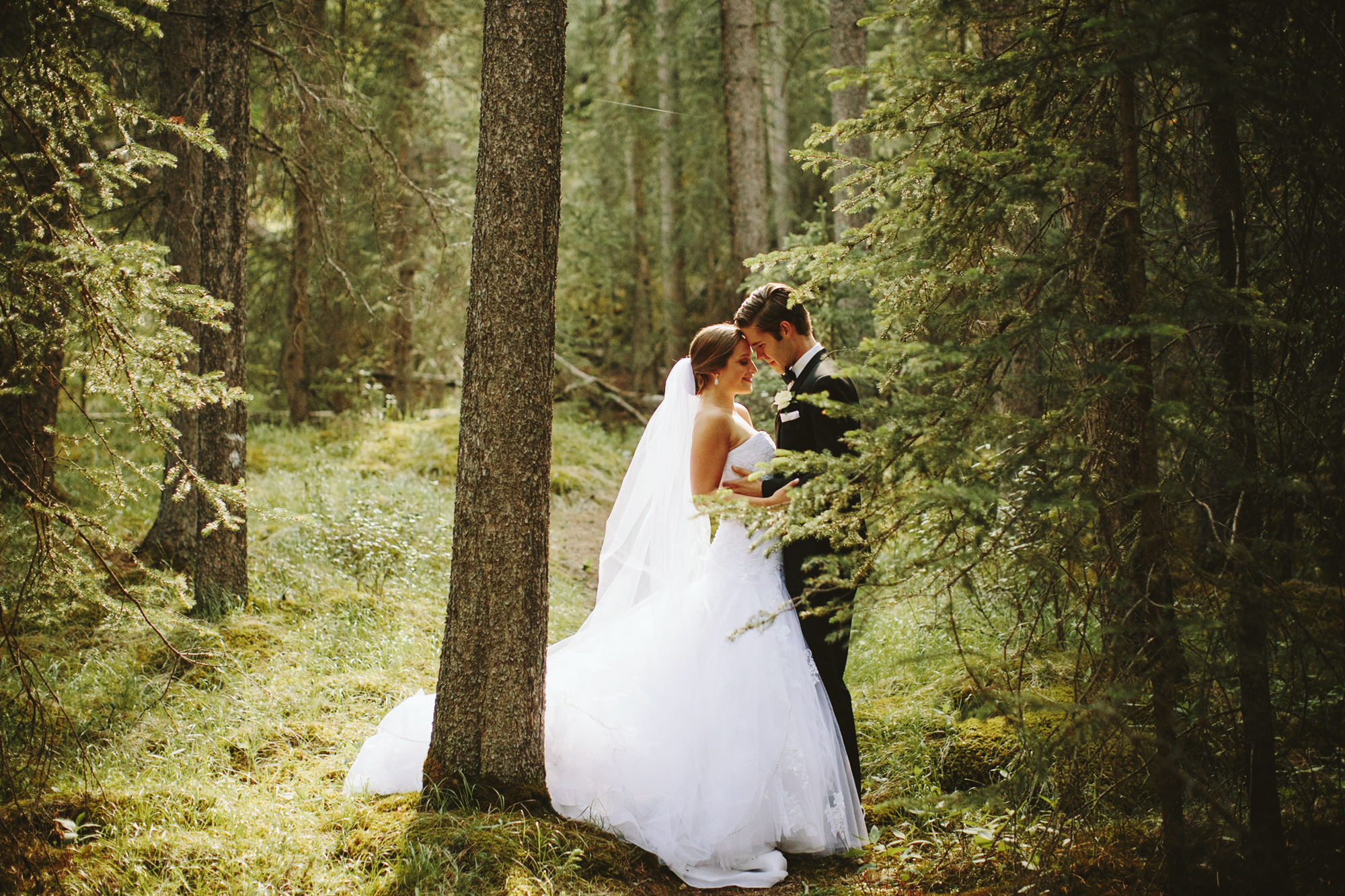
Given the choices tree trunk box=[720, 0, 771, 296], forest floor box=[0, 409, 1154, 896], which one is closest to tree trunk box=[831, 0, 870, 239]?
tree trunk box=[720, 0, 771, 296]

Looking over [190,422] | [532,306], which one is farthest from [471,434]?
[190,422]

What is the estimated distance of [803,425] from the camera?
4.57 metres

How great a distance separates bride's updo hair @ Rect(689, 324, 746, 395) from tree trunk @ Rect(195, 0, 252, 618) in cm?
375

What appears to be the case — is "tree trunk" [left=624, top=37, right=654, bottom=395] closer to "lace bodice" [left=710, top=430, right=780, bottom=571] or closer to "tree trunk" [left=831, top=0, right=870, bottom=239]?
"tree trunk" [left=831, top=0, right=870, bottom=239]

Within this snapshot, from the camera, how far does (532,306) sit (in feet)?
13.0

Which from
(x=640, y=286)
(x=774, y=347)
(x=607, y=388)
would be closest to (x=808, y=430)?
(x=774, y=347)

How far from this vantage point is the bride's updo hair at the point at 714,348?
4.74 m

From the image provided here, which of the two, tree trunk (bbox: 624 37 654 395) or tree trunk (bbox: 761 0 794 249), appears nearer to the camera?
tree trunk (bbox: 761 0 794 249)

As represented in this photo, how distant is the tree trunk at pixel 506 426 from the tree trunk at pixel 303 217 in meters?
4.03

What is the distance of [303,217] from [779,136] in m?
11.2

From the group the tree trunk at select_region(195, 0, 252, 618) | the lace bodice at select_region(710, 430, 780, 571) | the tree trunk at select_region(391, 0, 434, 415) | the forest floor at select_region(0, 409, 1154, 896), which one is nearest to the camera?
the forest floor at select_region(0, 409, 1154, 896)

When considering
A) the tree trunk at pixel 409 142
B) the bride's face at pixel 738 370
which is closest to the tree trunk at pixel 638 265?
the tree trunk at pixel 409 142

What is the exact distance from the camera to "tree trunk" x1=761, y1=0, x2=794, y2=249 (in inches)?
688

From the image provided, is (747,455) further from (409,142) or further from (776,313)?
(409,142)
